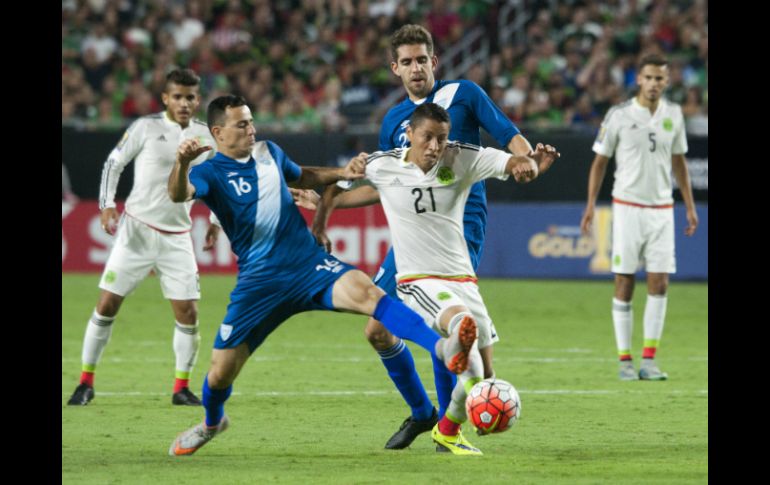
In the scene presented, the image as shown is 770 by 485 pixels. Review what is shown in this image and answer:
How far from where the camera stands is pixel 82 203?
1773cm

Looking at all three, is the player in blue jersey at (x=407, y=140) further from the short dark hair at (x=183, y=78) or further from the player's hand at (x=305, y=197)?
the short dark hair at (x=183, y=78)

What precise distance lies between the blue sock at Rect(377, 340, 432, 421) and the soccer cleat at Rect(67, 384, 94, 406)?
102 inches

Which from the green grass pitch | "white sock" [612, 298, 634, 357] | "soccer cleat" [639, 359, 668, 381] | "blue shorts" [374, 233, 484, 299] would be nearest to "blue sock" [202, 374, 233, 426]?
the green grass pitch

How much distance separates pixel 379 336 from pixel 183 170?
1.49 meters

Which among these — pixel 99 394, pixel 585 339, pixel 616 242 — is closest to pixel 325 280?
pixel 99 394

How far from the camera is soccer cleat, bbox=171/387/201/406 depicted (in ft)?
28.4

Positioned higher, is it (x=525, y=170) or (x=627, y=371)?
(x=525, y=170)

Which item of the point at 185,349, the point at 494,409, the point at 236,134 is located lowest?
the point at 185,349

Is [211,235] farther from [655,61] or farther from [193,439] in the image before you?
[655,61]

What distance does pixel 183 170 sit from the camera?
6.21 meters

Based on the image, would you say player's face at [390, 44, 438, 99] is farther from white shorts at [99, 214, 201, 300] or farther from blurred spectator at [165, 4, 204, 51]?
blurred spectator at [165, 4, 204, 51]

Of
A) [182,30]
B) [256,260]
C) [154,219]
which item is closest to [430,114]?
[256,260]

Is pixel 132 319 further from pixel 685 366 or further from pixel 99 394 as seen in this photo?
pixel 685 366
